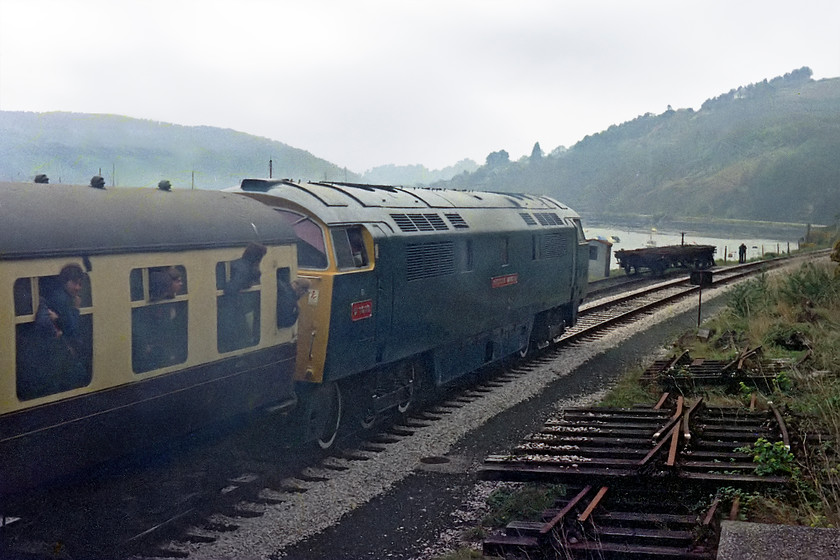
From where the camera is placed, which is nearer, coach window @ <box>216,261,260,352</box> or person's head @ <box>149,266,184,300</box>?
person's head @ <box>149,266,184,300</box>

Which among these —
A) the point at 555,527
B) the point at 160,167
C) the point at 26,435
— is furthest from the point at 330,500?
the point at 160,167

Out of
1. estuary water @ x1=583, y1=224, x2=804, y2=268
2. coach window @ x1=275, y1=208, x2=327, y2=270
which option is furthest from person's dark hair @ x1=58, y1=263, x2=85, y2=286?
estuary water @ x1=583, y1=224, x2=804, y2=268

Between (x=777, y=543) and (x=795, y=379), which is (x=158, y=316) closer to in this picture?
(x=777, y=543)

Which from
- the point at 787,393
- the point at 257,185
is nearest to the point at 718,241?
the point at 787,393

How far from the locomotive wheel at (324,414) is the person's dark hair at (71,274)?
145 inches

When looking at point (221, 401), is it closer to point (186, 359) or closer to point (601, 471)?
point (186, 359)

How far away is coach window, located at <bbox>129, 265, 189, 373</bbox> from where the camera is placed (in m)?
6.98

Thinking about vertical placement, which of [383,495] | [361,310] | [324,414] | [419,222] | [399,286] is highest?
[419,222]

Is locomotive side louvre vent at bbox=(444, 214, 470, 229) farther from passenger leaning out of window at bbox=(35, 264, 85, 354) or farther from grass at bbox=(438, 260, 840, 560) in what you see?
passenger leaning out of window at bbox=(35, 264, 85, 354)

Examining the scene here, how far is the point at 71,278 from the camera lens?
630 centimetres

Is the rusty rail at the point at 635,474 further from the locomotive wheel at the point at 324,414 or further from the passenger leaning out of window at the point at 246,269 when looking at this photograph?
the passenger leaning out of window at the point at 246,269

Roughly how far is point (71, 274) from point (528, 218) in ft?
34.5

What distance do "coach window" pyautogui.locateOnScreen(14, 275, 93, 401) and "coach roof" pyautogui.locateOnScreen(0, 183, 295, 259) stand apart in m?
0.27

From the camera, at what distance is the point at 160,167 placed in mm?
44250
